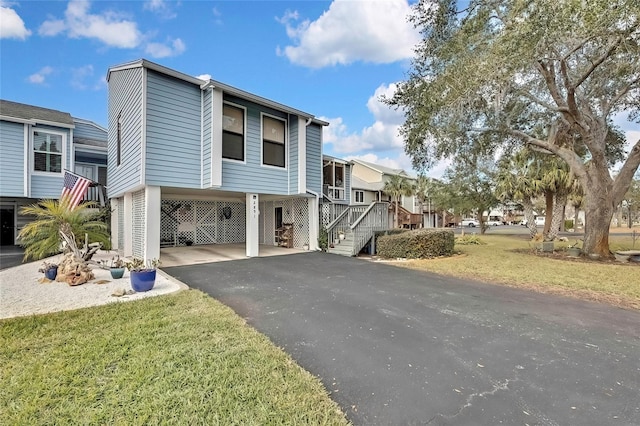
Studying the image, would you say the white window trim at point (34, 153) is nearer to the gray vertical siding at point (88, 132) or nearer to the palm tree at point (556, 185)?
the gray vertical siding at point (88, 132)

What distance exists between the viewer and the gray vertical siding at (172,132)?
28.1ft

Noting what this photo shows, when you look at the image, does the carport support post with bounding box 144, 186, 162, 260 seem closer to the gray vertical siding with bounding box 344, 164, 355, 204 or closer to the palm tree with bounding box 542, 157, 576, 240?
the gray vertical siding with bounding box 344, 164, 355, 204

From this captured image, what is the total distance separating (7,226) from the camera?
47.1 ft

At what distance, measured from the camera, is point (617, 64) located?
9.20 metres

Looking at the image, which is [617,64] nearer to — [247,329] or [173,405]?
[247,329]

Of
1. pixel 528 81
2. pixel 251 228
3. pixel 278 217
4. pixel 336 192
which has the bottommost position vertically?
pixel 251 228

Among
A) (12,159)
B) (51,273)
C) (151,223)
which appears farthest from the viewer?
(12,159)

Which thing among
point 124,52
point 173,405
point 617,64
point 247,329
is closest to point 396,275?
point 247,329

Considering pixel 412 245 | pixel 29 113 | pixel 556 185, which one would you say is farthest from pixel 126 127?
pixel 556 185

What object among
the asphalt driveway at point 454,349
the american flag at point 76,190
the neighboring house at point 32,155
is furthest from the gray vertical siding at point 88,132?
the asphalt driveway at point 454,349

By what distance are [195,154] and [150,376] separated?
7.97 m

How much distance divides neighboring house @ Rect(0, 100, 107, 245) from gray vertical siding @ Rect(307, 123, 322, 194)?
34.4ft

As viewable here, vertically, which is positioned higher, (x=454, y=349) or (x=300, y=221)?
(x=300, y=221)

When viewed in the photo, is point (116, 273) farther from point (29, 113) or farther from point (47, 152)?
point (29, 113)
